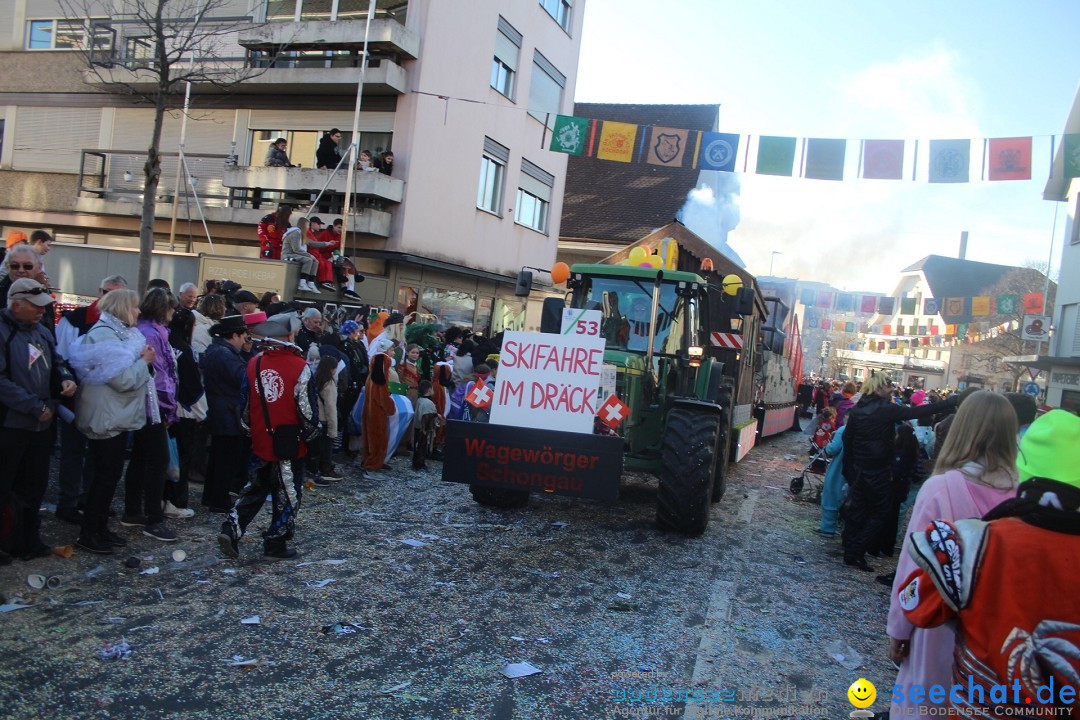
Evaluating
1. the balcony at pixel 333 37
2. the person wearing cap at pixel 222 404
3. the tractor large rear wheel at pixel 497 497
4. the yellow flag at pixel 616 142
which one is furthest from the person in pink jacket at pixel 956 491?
the balcony at pixel 333 37

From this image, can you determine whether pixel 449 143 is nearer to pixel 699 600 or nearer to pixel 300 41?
pixel 300 41

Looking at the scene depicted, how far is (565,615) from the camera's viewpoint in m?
5.18

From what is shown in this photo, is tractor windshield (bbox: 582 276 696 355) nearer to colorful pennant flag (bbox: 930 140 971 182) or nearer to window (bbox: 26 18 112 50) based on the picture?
colorful pennant flag (bbox: 930 140 971 182)

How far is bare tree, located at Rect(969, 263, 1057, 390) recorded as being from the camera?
1453 inches

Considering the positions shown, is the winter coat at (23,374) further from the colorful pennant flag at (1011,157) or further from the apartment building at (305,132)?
the colorful pennant flag at (1011,157)

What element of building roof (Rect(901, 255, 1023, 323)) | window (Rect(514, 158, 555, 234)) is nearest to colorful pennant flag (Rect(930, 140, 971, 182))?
window (Rect(514, 158, 555, 234))

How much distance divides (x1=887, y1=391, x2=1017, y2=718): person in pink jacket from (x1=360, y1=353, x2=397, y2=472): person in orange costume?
7.16m

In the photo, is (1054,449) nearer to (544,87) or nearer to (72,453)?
(72,453)

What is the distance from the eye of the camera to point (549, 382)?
711 centimetres

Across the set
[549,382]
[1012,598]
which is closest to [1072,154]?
[549,382]

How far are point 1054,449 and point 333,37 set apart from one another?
1789cm

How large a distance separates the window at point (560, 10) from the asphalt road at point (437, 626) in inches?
774

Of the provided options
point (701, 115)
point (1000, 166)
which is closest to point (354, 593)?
point (1000, 166)

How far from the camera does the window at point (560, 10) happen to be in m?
23.4
